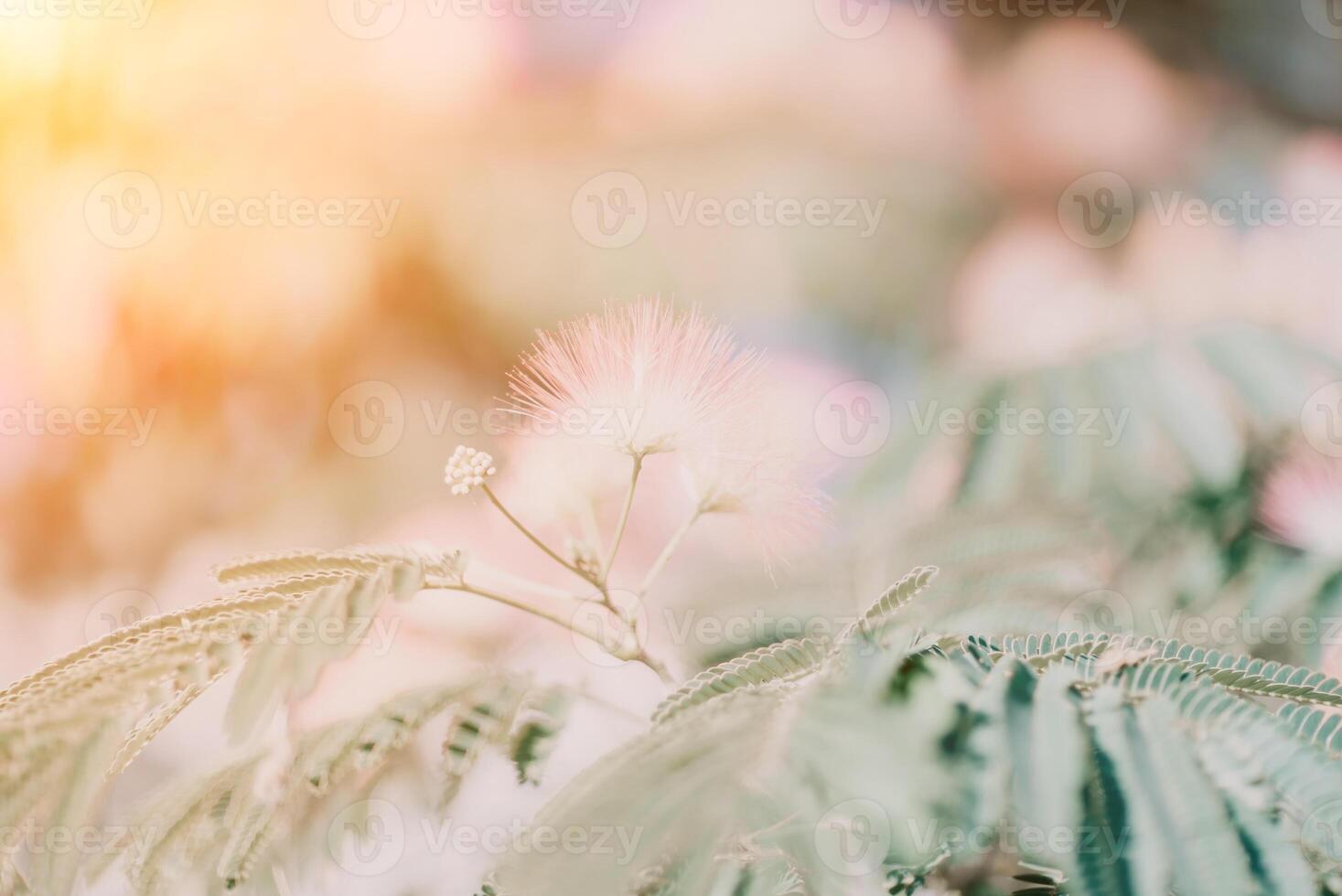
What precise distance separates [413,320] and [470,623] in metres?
0.41

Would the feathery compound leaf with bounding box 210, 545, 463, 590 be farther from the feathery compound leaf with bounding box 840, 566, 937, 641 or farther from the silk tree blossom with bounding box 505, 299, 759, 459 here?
the feathery compound leaf with bounding box 840, 566, 937, 641

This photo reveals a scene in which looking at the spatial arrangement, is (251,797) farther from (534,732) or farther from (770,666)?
(770,666)

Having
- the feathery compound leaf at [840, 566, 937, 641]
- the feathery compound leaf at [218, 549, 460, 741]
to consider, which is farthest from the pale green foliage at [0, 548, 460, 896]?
the feathery compound leaf at [840, 566, 937, 641]

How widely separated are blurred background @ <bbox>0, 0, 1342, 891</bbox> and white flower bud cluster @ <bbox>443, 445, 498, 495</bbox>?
0.35ft

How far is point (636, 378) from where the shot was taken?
1045 millimetres

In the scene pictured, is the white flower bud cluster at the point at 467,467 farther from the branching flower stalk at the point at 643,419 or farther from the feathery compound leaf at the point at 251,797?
the feathery compound leaf at the point at 251,797

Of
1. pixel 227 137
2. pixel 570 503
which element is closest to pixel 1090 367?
pixel 570 503

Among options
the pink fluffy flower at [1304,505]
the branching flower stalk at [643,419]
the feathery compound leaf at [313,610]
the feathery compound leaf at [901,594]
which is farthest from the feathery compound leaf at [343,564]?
the pink fluffy flower at [1304,505]

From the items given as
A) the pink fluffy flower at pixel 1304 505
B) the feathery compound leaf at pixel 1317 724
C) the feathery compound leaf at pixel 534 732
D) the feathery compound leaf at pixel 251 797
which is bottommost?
the feathery compound leaf at pixel 251 797

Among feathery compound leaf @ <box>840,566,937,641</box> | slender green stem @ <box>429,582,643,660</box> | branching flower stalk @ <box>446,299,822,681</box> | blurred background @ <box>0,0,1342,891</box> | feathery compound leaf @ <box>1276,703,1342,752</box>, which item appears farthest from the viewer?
blurred background @ <box>0,0,1342,891</box>

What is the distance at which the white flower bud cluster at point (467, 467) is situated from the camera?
1.06 m

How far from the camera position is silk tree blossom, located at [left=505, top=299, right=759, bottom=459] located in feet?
3.35

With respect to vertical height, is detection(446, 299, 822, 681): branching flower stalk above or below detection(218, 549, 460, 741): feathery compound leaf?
above

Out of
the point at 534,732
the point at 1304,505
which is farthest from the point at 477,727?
the point at 1304,505
